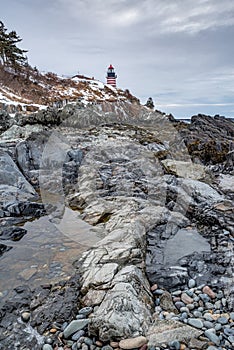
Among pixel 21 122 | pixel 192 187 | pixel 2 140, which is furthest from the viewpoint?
pixel 21 122

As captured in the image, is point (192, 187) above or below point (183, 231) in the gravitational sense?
above

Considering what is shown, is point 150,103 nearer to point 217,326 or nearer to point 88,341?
point 217,326

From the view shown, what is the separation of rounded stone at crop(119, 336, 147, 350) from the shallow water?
→ 7.20 feet

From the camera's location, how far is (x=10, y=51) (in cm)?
4031

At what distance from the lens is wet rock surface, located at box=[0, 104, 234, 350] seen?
430 centimetres

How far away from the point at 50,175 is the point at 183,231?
21.7 ft

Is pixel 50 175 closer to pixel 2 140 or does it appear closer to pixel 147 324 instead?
pixel 2 140

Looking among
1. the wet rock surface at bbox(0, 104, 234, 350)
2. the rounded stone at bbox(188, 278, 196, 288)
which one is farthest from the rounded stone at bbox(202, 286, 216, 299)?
the rounded stone at bbox(188, 278, 196, 288)

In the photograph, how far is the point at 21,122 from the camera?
19719 mm

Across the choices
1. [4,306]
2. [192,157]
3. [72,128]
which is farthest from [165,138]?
[4,306]

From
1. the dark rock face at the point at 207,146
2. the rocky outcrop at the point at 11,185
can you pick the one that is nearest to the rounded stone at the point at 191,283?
the rocky outcrop at the point at 11,185

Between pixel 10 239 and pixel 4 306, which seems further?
pixel 10 239

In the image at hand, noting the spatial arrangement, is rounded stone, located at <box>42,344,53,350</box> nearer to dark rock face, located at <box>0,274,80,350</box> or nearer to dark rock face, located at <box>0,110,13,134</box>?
dark rock face, located at <box>0,274,80,350</box>

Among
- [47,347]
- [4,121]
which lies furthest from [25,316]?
[4,121]
